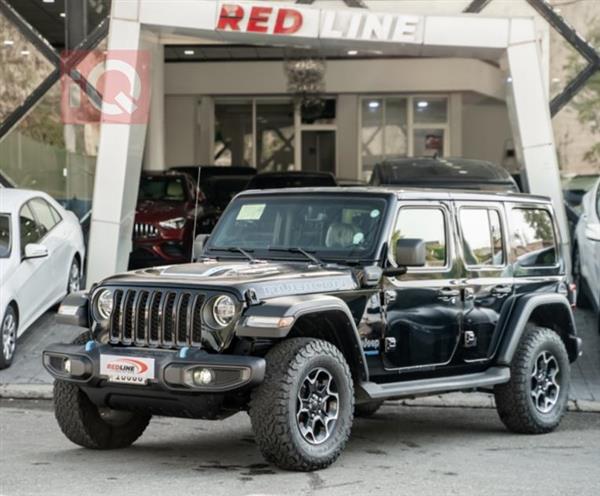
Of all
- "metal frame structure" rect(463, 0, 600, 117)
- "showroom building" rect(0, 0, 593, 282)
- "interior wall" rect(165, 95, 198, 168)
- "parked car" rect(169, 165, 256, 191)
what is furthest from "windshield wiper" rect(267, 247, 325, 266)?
"interior wall" rect(165, 95, 198, 168)

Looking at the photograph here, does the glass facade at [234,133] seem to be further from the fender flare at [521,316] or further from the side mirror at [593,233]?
the fender flare at [521,316]

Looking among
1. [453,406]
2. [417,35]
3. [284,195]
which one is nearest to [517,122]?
[417,35]

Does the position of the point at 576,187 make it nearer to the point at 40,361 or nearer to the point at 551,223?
the point at 551,223

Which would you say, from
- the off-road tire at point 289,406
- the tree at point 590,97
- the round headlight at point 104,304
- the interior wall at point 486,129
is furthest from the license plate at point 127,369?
the interior wall at point 486,129

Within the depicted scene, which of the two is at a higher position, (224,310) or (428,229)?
(428,229)

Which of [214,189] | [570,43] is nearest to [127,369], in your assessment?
[570,43]

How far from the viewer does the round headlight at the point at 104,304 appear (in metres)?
7.91

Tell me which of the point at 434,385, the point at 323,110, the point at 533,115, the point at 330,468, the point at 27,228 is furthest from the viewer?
the point at 323,110

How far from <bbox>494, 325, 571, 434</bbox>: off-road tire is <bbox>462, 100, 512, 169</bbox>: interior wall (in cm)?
2606

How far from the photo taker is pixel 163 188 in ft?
63.9

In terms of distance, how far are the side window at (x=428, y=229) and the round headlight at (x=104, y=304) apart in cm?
200

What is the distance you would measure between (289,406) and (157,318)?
38.7 inches

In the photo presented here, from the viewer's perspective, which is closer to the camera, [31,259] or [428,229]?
[428,229]

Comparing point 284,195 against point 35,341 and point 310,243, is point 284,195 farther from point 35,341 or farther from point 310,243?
point 35,341
